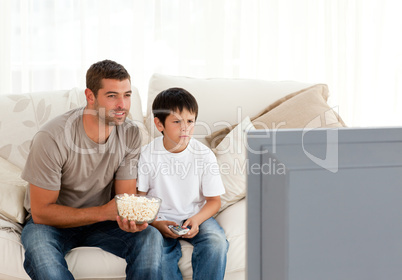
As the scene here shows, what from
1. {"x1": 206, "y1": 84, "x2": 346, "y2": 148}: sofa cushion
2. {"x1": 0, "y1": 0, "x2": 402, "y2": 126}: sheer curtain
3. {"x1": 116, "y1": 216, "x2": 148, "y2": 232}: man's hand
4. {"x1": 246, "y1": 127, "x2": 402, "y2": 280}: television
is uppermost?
{"x1": 0, "y1": 0, "x2": 402, "y2": 126}: sheer curtain

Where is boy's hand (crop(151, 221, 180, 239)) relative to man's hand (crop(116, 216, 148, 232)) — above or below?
below

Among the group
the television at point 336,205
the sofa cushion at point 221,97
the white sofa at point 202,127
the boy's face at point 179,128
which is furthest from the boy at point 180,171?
the television at point 336,205

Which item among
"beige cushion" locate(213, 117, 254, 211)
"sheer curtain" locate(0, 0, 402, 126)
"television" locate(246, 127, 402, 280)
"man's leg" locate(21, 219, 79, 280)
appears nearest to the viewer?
"television" locate(246, 127, 402, 280)

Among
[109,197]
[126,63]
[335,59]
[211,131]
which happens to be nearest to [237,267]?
[109,197]

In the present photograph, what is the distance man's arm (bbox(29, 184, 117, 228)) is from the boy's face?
376 mm

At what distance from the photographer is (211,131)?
2.37m

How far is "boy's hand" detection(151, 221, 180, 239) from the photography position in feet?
5.89

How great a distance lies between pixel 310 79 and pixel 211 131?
4.62ft

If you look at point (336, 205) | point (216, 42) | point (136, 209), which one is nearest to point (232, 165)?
point (136, 209)

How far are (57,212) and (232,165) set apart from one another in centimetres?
83

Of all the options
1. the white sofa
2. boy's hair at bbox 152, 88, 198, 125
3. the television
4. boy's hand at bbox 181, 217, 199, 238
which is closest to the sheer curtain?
the white sofa

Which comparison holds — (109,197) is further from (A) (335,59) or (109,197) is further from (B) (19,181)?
(A) (335,59)

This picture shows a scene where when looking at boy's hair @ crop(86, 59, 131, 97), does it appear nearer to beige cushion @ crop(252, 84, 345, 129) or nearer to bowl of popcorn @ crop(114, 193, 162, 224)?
bowl of popcorn @ crop(114, 193, 162, 224)

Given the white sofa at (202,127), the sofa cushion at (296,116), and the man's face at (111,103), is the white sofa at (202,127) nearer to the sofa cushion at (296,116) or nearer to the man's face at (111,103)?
the sofa cushion at (296,116)
